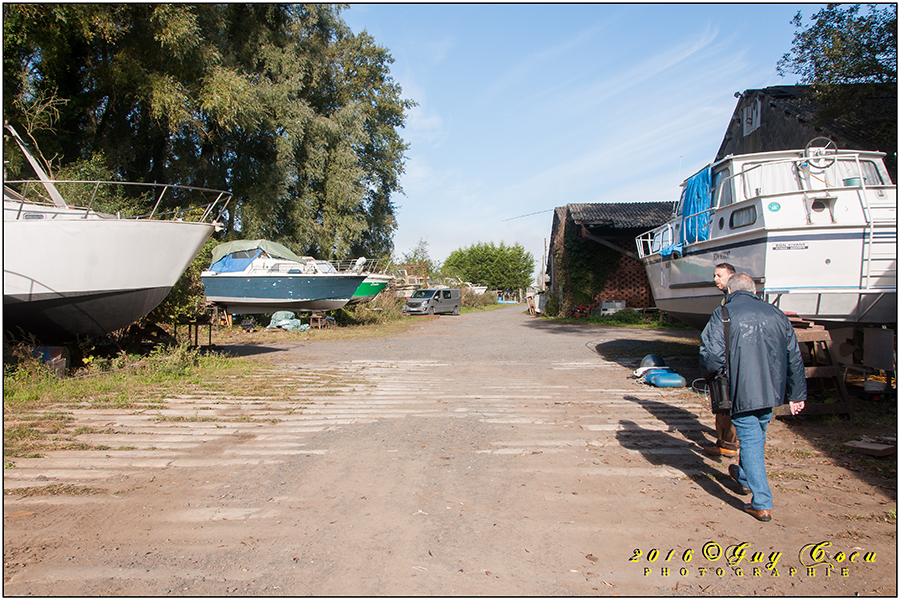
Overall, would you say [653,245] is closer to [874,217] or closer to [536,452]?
[874,217]

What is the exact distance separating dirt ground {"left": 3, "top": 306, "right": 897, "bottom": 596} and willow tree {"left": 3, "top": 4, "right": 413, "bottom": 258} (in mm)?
11474

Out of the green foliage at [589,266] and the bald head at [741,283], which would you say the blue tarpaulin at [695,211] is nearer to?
the bald head at [741,283]

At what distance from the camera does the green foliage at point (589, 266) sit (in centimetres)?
2184

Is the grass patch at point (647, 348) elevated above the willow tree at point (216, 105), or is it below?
below

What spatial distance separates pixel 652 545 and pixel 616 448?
1.74m

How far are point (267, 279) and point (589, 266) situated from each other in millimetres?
13432

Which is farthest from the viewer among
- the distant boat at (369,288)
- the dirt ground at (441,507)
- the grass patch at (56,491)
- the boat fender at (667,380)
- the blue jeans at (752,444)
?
the distant boat at (369,288)

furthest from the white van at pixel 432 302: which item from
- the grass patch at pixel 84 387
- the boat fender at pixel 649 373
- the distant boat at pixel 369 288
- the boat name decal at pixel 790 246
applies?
the boat name decal at pixel 790 246

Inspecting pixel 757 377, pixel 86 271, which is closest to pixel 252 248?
pixel 86 271

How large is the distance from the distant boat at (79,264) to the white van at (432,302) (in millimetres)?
19102

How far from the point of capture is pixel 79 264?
7121 millimetres

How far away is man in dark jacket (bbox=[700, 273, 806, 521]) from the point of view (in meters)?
3.24

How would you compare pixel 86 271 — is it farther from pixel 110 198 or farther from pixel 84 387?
pixel 110 198

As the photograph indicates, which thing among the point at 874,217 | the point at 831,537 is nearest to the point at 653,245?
the point at 874,217
